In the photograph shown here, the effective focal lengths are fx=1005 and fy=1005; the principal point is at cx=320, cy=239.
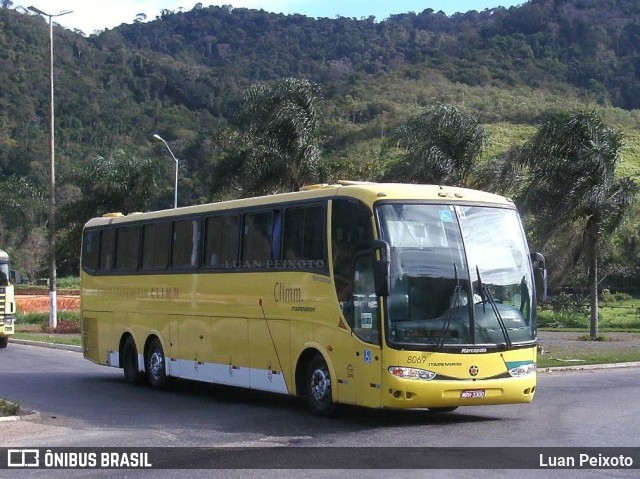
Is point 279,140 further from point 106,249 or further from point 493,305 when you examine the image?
point 493,305

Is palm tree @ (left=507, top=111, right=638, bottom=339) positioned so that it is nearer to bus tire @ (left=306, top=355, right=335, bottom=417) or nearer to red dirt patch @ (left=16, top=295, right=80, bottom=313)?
bus tire @ (left=306, top=355, right=335, bottom=417)

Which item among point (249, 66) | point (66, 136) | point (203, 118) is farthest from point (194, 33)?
point (66, 136)

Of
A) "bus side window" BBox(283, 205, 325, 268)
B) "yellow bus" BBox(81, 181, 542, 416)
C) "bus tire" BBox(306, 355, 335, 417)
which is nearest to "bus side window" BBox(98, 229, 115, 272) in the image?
"yellow bus" BBox(81, 181, 542, 416)

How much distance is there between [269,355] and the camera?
1571 centimetres

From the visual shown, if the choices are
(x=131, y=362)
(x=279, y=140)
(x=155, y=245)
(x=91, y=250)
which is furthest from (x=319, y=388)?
(x=279, y=140)

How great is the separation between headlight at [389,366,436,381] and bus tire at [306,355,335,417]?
1493 millimetres

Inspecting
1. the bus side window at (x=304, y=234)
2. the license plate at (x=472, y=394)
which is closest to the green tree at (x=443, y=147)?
the bus side window at (x=304, y=234)

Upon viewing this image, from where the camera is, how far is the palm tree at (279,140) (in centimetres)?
3027

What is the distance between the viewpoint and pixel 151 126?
10569cm

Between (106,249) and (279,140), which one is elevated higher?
(279,140)

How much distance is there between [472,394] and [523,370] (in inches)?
38.2

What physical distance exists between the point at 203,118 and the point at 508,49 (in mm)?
55517

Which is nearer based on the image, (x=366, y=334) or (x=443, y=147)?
(x=366, y=334)

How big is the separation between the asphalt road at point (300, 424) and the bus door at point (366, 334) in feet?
1.77
